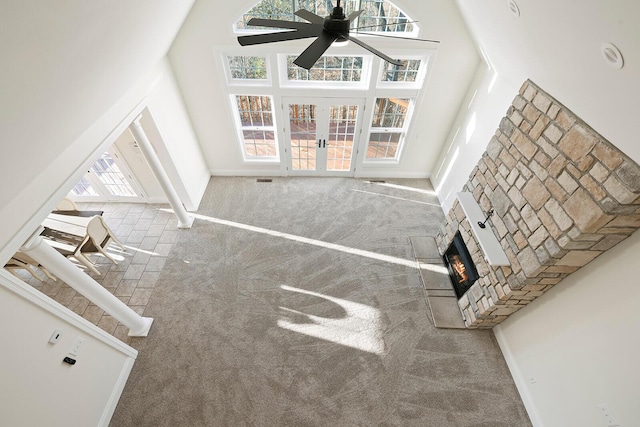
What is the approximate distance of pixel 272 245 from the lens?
185 inches

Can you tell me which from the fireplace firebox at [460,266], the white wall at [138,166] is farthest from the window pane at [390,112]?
the white wall at [138,166]

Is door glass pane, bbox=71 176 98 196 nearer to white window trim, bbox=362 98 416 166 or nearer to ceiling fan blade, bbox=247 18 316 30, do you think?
ceiling fan blade, bbox=247 18 316 30

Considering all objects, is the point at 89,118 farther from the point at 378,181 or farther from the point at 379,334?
the point at 378,181

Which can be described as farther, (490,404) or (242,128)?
(242,128)

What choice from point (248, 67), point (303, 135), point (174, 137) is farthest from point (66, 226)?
point (303, 135)

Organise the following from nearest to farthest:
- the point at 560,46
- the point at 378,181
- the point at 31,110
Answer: the point at 31,110 → the point at 560,46 → the point at 378,181

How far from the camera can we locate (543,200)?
2707mm

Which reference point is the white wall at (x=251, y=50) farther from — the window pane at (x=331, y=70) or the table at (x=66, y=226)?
the table at (x=66, y=226)

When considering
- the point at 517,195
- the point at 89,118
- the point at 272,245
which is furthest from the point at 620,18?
the point at 272,245

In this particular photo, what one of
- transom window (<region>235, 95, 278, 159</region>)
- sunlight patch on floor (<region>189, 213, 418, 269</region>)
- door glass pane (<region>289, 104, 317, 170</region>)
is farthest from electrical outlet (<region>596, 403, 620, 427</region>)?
transom window (<region>235, 95, 278, 159</region>)

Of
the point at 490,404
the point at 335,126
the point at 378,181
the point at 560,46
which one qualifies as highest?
the point at 335,126

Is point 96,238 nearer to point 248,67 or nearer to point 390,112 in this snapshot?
point 248,67

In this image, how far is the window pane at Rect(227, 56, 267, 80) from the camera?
4535mm

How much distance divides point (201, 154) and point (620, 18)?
5.59 meters
